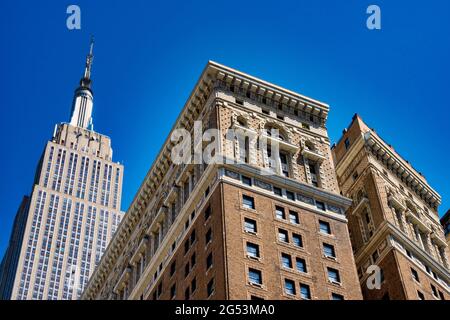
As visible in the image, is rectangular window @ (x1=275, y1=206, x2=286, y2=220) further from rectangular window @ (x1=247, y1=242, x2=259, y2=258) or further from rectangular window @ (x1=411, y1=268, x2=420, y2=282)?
rectangular window @ (x1=411, y1=268, x2=420, y2=282)

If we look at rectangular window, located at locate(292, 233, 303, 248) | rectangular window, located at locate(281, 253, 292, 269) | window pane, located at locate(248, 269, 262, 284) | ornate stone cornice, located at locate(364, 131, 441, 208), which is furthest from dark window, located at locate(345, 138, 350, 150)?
window pane, located at locate(248, 269, 262, 284)

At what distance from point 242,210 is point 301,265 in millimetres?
7774

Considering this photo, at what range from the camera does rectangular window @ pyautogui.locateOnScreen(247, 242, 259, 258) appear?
250ft

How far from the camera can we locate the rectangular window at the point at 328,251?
81.1m

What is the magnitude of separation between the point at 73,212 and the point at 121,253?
86153 mm

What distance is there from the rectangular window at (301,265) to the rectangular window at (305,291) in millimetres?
1945

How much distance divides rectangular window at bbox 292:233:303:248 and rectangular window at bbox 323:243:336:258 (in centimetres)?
251

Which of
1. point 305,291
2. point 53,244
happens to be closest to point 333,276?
point 305,291

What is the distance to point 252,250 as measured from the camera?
76.9m

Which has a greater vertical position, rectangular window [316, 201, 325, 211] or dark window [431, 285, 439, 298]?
rectangular window [316, 201, 325, 211]

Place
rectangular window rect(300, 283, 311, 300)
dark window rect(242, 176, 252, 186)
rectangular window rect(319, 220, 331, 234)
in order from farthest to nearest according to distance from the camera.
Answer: dark window rect(242, 176, 252, 186) → rectangular window rect(319, 220, 331, 234) → rectangular window rect(300, 283, 311, 300)

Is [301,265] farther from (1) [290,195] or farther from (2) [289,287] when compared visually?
(1) [290,195]
